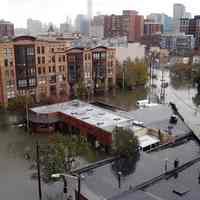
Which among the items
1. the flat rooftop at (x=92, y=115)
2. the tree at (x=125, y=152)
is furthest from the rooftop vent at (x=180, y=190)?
the flat rooftop at (x=92, y=115)

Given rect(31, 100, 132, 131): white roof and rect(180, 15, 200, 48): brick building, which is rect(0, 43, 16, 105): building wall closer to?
rect(31, 100, 132, 131): white roof

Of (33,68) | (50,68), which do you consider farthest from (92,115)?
(50,68)

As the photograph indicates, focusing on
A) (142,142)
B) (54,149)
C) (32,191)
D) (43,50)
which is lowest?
(32,191)

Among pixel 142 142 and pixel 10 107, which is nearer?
pixel 142 142

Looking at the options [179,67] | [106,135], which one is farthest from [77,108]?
[179,67]

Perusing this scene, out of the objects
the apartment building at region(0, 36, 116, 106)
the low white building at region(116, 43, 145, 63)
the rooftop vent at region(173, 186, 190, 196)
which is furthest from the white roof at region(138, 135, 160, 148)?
the low white building at region(116, 43, 145, 63)

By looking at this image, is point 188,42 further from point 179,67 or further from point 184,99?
point 184,99

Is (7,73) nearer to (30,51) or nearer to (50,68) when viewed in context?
(30,51)
